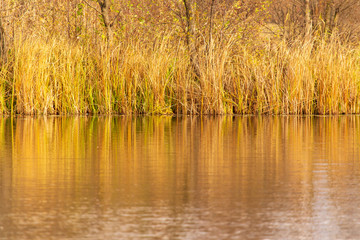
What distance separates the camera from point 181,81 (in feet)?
45.5

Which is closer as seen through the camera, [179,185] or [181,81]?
[179,185]

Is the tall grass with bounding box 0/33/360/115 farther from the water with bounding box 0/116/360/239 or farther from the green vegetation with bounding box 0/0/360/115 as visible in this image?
the water with bounding box 0/116/360/239

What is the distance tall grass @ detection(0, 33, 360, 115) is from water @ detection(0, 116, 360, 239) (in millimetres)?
4031

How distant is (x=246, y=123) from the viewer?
11562mm

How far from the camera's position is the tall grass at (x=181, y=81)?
13.5m

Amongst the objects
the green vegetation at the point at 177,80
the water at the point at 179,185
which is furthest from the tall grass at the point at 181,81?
the water at the point at 179,185

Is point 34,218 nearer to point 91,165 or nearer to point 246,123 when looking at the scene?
point 91,165

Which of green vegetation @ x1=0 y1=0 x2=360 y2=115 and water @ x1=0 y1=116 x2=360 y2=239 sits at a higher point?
green vegetation @ x1=0 y1=0 x2=360 y2=115

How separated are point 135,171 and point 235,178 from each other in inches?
34.1

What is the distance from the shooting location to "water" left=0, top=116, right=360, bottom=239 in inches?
Result: 147

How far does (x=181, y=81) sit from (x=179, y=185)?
8.88 meters

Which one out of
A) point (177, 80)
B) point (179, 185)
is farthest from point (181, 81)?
point (179, 185)

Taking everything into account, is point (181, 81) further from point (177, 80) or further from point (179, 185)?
point (179, 185)

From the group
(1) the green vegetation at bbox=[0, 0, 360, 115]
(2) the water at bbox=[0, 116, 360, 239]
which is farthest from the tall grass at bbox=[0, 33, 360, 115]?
(2) the water at bbox=[0, 116, 360, 239]
